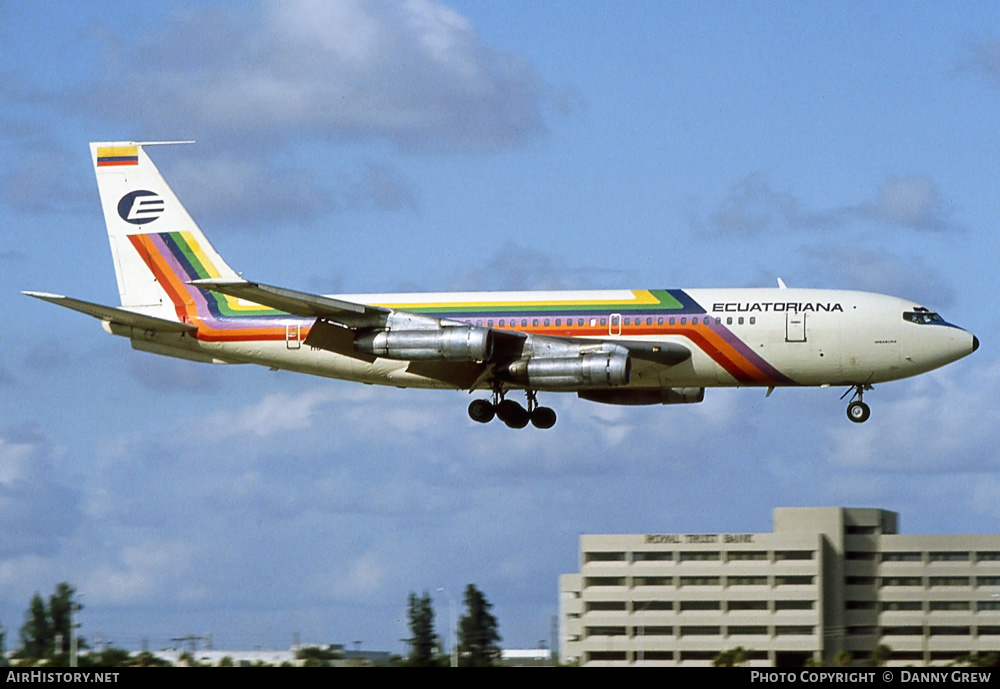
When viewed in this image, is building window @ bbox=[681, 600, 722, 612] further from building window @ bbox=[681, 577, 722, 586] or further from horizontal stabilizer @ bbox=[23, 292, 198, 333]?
horizontal stabilizer @ bbox=[23, 292, 198, 333]

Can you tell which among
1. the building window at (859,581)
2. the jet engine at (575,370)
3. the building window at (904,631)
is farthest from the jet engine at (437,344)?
the building window at (859,581)

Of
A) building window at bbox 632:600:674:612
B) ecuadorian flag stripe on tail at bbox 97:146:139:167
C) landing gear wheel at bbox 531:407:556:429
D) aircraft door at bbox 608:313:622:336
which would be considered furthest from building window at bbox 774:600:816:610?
ecuadorian flag stripe on tail at bbox 97:146:139:167

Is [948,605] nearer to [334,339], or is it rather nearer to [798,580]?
[798,580]

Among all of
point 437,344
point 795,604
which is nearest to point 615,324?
point 437,344

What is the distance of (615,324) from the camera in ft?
209

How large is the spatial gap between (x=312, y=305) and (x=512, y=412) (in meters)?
9.92

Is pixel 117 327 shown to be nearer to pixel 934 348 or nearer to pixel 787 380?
pixel 787 380

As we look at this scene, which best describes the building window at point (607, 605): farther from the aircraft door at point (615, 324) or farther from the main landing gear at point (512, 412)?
the aircraft door at point (615, 324)

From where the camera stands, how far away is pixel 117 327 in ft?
226

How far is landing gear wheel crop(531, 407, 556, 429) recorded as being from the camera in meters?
67.9

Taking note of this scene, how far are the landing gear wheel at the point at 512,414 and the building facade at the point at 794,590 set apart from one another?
42164mm

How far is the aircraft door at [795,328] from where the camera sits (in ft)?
205
